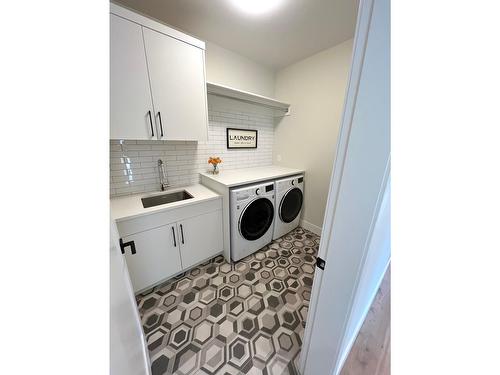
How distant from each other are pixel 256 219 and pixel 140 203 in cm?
118

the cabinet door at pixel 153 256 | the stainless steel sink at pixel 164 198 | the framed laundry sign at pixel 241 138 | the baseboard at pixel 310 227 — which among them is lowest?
the baseboard at pixel 310 227

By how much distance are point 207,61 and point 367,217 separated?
2288mm

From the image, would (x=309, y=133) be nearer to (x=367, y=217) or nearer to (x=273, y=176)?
(x=273, y=176)

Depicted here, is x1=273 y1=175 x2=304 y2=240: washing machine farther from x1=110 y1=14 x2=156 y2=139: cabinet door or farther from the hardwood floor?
x1=110 y1=14 x2=156 y2=139: cabinet door

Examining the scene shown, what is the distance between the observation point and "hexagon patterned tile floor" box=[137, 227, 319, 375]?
3.56 feet

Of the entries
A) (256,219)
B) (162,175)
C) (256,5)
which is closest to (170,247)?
(162,175)

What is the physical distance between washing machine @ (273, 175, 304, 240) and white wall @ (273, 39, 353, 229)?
19 cm

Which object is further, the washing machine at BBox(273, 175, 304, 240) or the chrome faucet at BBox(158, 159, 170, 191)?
the washing machine at BBox(273, 175, 304, 240)

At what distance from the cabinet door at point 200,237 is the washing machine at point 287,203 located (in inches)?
30.5

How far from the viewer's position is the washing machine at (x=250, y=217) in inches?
68.1

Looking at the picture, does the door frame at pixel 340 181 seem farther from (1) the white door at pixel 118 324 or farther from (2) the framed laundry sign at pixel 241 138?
(2) the framed laundry sign at pixel 241 138

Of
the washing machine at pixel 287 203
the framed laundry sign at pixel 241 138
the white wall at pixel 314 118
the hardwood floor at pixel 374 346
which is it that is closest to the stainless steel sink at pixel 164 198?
the framed laundry sign at pixel 241 138

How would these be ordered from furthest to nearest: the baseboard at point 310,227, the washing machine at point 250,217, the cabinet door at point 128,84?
the baseboard at point 310,227, the washing machine at point 250,217, the cabinet door at point 128,84

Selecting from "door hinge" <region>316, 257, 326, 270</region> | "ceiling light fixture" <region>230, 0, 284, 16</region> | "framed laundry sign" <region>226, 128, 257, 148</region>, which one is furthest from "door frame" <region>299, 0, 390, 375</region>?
"framed laundry sign" <region>226, 128, 257, 148</region>
